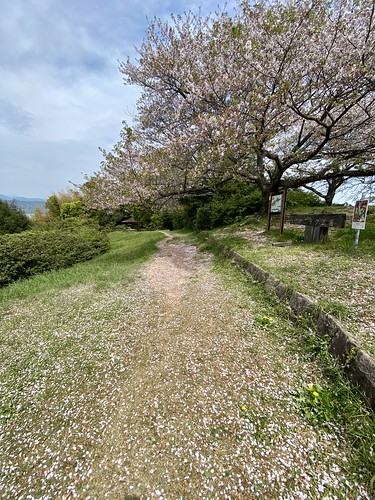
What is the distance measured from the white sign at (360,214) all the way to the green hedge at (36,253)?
9888mm

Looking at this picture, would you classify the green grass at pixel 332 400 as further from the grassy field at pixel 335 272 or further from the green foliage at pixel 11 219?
the green foliage at pixel 11 219

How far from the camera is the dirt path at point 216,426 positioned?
143 centimetres

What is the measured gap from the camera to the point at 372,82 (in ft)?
19.1

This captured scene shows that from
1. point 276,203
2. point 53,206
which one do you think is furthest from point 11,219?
point 276,203

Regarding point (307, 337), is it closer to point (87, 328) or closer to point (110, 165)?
point (87, 328)

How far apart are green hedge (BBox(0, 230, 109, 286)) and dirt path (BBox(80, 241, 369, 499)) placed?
20.7ft

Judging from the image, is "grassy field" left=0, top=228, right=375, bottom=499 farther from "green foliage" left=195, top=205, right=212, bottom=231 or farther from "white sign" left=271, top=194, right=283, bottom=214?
"green foliage" left=195, top=205, right=212, bottom=231

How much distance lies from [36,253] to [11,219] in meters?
10.6

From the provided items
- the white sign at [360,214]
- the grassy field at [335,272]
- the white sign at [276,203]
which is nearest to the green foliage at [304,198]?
the white sign at [276,203]

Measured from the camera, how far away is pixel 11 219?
49.0ft

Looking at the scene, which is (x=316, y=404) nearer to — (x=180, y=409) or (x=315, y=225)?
(x=180, y=409)

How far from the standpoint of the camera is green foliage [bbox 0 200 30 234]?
1456 centimetres

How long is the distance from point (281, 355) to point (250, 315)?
3.05 ft

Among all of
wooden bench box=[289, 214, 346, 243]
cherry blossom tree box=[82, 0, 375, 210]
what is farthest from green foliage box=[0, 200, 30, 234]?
wooden bench box=[289, 214, 346, 243]
